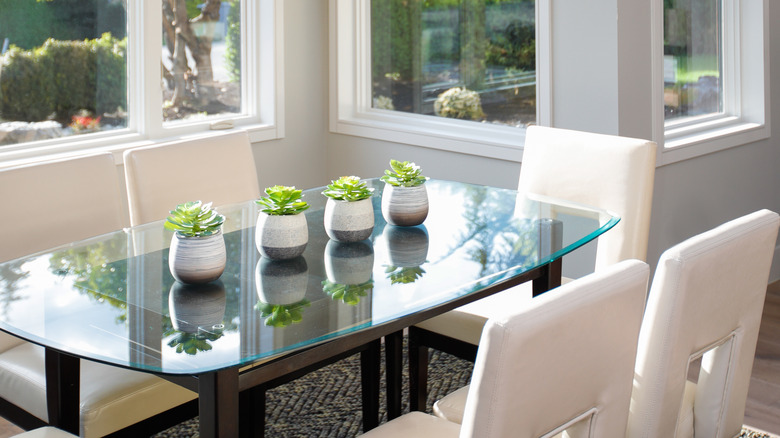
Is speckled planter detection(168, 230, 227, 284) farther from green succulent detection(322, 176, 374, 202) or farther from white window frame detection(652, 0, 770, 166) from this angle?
white window frame detection(652, 0, 770, 166)

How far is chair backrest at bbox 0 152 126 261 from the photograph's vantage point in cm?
237

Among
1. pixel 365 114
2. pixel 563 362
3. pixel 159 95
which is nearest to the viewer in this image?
pixel 563 362

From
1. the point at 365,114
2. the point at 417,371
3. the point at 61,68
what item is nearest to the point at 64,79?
the point at 61,68

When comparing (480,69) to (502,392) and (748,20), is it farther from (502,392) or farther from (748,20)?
(502,392)

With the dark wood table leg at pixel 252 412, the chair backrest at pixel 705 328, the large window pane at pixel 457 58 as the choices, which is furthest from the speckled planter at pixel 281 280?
the large window pane at pixel 457 58

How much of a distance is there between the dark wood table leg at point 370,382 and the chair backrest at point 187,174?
31.7 inches

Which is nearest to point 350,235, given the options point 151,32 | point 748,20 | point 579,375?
point 579,375

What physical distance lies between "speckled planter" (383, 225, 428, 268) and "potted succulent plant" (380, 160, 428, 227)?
29 mm

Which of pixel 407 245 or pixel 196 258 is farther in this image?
pixel 407 245

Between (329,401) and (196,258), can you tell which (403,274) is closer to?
(196,258)

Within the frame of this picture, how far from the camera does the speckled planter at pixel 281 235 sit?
2.05 meters

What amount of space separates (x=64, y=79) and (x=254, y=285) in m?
2.06

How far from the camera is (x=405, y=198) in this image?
2344mm

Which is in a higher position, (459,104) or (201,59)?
(201,59)
